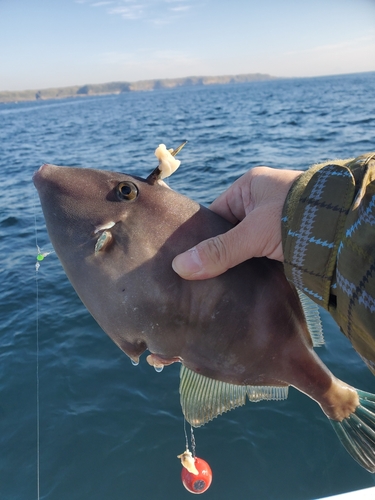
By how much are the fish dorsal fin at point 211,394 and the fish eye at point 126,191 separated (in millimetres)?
1000

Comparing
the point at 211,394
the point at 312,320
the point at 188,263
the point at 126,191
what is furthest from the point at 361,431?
the point at 126,191

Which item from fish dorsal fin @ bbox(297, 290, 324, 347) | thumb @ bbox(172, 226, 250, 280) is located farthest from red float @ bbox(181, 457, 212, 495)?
thumb @ bbox(172, 226, 250, 280)

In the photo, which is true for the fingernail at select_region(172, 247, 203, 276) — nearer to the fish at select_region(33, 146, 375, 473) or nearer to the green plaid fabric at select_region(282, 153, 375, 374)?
the fish at select_region(33, 146, 375, 473)

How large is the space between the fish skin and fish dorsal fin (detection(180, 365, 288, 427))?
97 mm

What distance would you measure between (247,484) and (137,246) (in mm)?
3657

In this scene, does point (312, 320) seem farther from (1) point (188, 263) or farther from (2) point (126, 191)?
(2) point (126, 191)

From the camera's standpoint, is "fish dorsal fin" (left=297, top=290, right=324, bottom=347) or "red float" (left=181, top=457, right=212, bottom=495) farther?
"red float" (left=181, top=457, right=212, bottom=495)

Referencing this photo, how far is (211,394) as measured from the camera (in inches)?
93.2

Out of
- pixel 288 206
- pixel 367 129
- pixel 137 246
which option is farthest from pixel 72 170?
pixel 367 129

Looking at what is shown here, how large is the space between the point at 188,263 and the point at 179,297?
202 millimetres

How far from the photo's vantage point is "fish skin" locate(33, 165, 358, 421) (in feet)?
6.80

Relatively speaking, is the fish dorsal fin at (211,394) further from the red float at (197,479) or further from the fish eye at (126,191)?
the red float at (197,479)

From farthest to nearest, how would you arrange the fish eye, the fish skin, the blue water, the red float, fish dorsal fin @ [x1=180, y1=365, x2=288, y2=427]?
the blue water
the red float
fish dorsal fin @ [x1=180, y1=365, x2=288, y2=427]
the fish eye
the fish skin

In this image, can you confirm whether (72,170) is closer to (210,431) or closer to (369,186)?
(369,186)
